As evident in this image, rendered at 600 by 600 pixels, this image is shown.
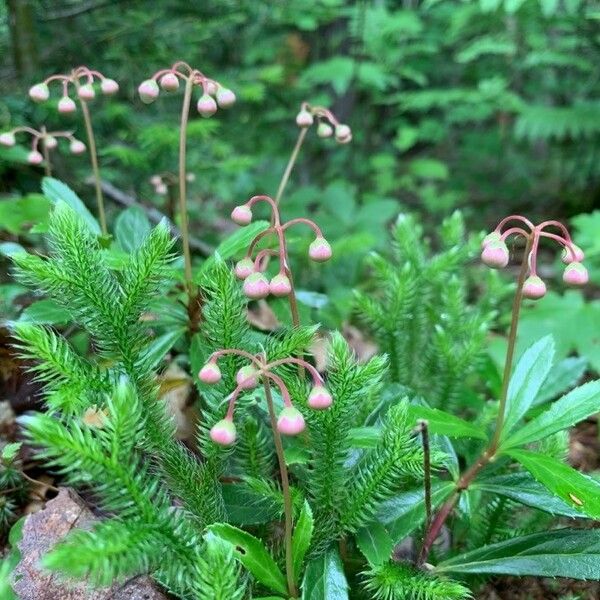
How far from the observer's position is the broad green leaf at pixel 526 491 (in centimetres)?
116

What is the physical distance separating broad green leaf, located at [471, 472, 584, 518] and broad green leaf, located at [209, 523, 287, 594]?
46 cm

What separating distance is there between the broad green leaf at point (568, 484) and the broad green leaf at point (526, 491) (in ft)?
0.23

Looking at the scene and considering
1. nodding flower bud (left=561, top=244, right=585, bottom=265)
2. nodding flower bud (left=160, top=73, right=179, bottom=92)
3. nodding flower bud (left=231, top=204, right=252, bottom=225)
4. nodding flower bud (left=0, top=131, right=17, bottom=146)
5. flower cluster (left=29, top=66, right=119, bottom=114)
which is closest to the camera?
nodding flower bud (left=561, top=244, right=585, bottom=265)

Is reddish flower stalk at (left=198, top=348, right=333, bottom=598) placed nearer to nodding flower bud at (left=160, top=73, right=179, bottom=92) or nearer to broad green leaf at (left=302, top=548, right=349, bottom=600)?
broad green leaf at (left=302, top=548, right=349, bottom=600)

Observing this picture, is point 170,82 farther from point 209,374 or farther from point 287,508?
point 287,508

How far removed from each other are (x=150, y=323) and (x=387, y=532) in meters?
0.73

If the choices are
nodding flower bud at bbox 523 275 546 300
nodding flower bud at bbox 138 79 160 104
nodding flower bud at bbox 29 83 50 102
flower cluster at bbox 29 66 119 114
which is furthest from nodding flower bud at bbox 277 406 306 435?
nodding flower bud at bbox 29 83 50 102

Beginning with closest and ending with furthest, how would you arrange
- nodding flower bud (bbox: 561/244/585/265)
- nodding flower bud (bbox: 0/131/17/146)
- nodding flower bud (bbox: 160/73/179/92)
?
1. nodding flower bud (bbox: 561/244/585/265)
2. nodding flower bud (bbox: 160/73/179/92)
3. nodding flower bud (bbox: 0/131/17/146)

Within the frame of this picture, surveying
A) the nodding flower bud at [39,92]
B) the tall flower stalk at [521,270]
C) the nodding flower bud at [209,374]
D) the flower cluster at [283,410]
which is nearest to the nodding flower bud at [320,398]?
the flower cluster at [283,410]

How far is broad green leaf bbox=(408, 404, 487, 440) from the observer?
3.97ft

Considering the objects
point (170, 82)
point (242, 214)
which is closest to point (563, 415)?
point (242, 214)

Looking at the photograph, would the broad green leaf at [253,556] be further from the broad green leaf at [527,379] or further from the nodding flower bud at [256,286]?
the broad green leaf at [527,379]

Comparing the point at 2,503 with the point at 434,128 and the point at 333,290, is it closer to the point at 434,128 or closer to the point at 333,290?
the point at 333,290

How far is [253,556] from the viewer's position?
3.41 ft
